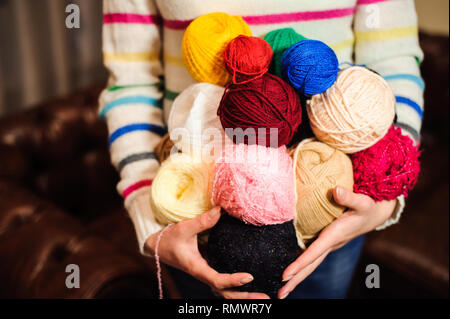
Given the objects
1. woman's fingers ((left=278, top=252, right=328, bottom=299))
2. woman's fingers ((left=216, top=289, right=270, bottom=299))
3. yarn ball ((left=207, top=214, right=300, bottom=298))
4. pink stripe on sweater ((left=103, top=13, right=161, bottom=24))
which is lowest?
woman's fingers ((left=216, top=289, right=270, bottom=299))

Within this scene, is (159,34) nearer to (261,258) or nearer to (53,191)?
(261,258)

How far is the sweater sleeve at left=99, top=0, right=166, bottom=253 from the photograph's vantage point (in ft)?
1.75

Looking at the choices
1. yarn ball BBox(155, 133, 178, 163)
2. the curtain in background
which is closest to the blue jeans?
yarn ball BBox(155, 133, 178, 163)

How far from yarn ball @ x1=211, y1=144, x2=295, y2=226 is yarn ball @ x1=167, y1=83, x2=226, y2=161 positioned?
0.09 feet

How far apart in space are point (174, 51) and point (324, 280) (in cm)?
47

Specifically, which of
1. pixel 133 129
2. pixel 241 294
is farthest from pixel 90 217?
pixel 241 294

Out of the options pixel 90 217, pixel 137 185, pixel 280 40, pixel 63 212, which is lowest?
pixel 90 217

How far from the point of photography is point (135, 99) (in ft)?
1.90

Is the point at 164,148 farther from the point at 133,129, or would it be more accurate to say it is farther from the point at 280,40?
the point at 280,40

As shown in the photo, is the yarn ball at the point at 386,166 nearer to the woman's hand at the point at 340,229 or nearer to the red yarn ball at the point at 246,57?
the woman's hand at the point at 340,229

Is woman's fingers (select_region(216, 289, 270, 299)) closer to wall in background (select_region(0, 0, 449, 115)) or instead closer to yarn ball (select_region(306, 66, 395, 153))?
yarn ball (select_region(306, 66, 395, 153))

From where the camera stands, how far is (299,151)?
466 mm

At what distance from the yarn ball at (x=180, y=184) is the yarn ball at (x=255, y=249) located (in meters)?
0.04
